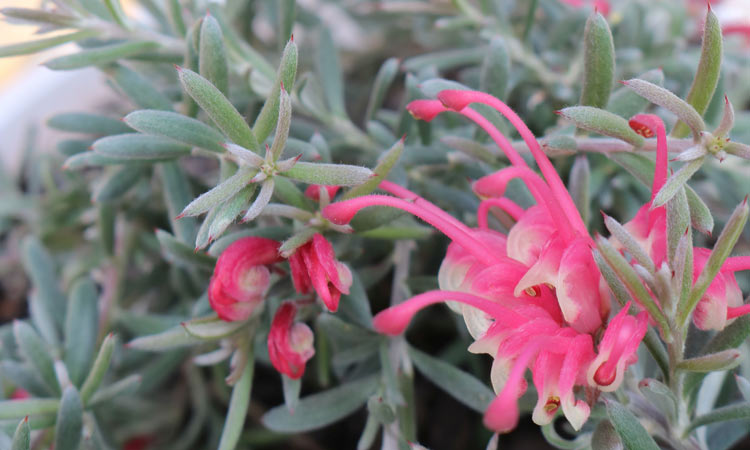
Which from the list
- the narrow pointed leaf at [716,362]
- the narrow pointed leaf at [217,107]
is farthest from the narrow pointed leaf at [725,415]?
the narrow pointed leaf at [217,107]

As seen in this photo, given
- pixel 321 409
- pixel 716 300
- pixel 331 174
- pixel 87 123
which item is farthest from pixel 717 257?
pixel 87 123

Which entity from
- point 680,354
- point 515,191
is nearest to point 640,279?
point 680,354

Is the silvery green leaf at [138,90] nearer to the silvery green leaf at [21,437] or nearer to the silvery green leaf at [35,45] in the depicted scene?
the silvery green leaf at [35,45]

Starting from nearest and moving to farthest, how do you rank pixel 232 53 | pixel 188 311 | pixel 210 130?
pixel 210 130, pixel 232 53, pixel 188 311

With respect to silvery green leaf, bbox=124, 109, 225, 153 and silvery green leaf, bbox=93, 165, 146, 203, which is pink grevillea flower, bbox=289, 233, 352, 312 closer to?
silvery green leaf, bbox=124, 109, 225, 153

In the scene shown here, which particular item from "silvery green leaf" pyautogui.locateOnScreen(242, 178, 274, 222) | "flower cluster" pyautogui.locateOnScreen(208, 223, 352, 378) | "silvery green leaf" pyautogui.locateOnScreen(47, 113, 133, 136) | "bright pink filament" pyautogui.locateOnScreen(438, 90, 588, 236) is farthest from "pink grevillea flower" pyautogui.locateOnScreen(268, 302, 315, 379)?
"silvery green leaf" pyautogui.locateOnScreen(47, 113, 133, 136)

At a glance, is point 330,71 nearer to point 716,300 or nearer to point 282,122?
point 282,122

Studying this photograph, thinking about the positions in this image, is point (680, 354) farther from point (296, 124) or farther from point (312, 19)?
point (312, 19)
